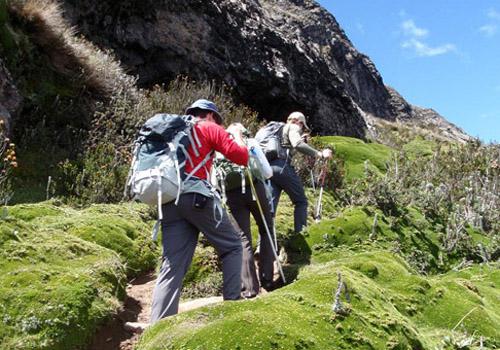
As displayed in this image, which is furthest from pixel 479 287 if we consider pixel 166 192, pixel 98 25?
pixel 98 25

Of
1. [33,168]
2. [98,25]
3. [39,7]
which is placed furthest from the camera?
[98,25]

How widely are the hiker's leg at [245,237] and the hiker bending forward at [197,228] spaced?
106 cm

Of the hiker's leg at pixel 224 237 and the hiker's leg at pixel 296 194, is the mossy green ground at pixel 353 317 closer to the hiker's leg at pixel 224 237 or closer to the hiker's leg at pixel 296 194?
the hiker's leg at pixel 224 237

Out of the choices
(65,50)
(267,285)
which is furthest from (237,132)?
(65,50)

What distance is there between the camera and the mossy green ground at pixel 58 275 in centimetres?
402

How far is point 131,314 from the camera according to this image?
5586 mm

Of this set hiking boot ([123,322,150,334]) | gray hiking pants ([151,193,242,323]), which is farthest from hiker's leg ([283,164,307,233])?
hiking boot ([123,322,150,334])

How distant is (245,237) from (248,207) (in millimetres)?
360

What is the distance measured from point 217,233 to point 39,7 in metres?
8.84

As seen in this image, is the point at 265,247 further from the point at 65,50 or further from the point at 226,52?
the point at 226,52

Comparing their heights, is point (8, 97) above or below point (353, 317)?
below

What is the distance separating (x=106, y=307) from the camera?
4.82 metres

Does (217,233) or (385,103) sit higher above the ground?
(385,103)

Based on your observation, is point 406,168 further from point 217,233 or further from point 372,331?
point 372,331
